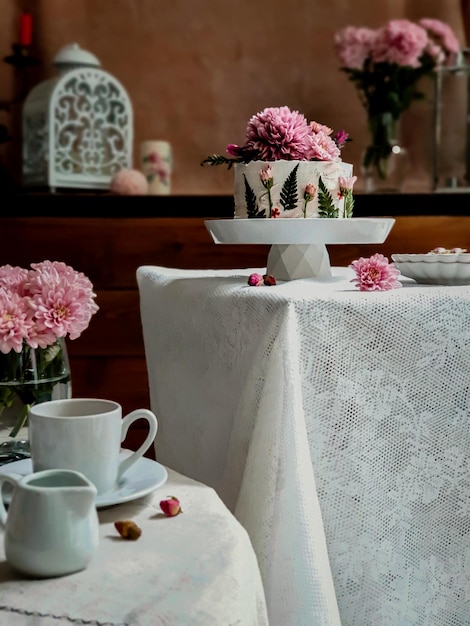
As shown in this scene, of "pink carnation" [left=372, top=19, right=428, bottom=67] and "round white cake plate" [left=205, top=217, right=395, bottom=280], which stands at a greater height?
"pink carnation" [left=372, top=19, right=428, bottom=67]

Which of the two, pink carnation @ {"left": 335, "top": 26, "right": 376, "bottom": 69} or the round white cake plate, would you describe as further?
pink carnation @ {"left": 335, "top": 26, "right": 376, "bottom": 69}

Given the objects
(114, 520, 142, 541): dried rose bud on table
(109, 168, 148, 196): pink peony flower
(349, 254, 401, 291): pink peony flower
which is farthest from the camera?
(109, 168, 148, 196): pink peony flower

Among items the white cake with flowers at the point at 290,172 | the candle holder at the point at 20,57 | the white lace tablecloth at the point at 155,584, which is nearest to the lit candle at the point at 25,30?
the candle holder at the point at 20,57

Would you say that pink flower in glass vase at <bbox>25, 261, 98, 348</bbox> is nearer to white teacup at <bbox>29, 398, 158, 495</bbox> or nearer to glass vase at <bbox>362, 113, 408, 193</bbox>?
white teacup at <bbox>29, 398, 158, 495</bbox>

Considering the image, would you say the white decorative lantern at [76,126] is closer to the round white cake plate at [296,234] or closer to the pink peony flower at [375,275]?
the round white cake plate at [296,234]

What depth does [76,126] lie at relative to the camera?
2.54m

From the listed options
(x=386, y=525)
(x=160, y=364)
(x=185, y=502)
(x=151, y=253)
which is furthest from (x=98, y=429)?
(x=151, y=253)

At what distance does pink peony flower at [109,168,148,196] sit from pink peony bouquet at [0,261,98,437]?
1.50 metres

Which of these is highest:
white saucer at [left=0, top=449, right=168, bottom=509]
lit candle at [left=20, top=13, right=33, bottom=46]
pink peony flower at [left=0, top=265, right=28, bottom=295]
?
lit candle at [left=20, top=13, right=33, bottom=46]

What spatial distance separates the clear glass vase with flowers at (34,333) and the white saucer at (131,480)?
89 mm

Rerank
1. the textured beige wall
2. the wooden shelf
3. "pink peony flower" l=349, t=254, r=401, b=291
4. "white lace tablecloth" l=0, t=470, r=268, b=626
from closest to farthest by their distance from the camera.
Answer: "white lace tablecloth" l=0, t=470, r=268, b=626 → "pink peony flower" l=349, t=254, r=401, b=291 → the wooden shelf → the textured beige wall

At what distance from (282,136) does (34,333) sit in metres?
0.48

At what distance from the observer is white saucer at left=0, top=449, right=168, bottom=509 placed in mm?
761

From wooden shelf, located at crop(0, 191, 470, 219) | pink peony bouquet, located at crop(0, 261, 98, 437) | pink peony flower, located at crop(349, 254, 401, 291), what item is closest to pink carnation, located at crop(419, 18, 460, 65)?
wooden shelf, located at crop(0, 191, 470, 219)
